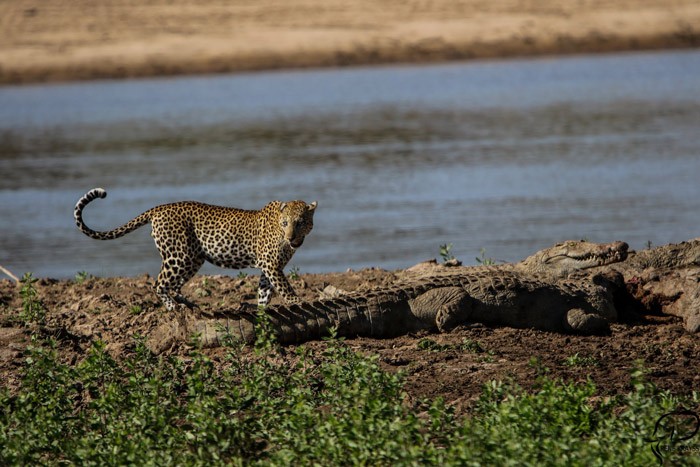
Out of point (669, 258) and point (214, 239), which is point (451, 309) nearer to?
point (214, 239)

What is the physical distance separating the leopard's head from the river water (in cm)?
450

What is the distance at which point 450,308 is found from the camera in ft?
30.7

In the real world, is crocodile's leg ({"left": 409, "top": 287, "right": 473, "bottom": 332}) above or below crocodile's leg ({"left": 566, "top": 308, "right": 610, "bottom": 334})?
above

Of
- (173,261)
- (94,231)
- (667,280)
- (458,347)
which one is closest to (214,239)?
(173,261)

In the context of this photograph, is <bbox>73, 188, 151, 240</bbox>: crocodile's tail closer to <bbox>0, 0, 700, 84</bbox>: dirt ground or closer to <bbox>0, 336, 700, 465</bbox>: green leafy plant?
<bbox>0, 336, 700, 465</bbox>: green leafy plant

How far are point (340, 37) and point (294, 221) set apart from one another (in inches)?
1632

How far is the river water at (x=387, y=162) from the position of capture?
55.5 feet

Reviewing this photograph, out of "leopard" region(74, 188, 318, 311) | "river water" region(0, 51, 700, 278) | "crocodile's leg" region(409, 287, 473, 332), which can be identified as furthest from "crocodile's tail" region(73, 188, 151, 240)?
"river water" region(0, 51, 700, 278)

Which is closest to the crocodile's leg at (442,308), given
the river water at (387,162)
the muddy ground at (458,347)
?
the muddy ground at (458,347)

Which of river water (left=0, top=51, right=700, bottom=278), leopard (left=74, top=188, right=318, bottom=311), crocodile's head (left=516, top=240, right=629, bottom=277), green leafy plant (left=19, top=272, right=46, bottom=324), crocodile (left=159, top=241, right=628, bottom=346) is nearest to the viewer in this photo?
crocodile (left=159, top=241, right=628, bottom=346)

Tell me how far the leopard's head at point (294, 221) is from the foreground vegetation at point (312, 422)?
7.77ft

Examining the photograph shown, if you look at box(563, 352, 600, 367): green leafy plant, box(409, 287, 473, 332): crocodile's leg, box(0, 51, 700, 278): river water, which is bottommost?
box(0, 51, 700, 278): river water

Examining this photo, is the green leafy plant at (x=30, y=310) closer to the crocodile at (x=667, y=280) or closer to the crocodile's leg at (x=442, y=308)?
the crocodile's leg at (x=442, y=308)

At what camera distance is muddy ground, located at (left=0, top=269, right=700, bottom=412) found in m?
8.05
